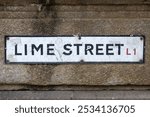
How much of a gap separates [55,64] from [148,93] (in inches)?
22.9

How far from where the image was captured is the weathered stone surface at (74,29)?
7.75ft

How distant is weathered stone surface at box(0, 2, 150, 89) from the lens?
7.75ft

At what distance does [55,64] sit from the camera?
2.43m

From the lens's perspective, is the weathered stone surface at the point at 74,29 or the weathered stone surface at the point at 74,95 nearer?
the weathered stone surface at the point at 74,29

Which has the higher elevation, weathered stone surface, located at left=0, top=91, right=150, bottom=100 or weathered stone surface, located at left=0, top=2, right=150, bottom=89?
weathered stone surface, located at left=0, top=2, right=150, bottom=89

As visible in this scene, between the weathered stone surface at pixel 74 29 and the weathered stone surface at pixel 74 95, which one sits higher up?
the weathered stone surface at pixel 74 29

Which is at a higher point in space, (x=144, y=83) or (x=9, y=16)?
(x=9, y=16)

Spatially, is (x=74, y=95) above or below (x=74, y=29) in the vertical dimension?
below

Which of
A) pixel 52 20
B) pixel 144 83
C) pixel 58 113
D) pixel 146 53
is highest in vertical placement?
pixel 52 20

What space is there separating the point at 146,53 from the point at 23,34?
72 centimetres

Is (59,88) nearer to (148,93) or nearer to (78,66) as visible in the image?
(78,66)

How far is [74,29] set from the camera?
2381mm

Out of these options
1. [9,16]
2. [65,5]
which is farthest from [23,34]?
[65,5]

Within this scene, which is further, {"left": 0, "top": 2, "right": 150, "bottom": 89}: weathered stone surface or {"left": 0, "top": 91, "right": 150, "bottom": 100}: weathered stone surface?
{"left": 0, "top": 91, "right": 150, "bottom": 100}: weathered stone surface
